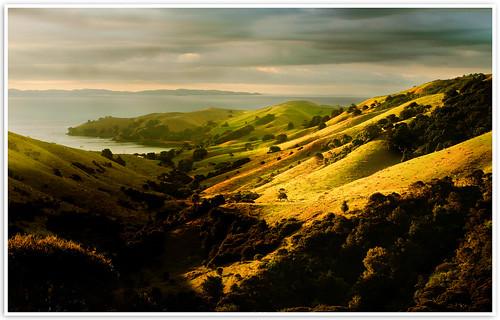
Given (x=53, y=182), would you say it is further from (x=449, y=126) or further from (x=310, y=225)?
(x=449, y=126)

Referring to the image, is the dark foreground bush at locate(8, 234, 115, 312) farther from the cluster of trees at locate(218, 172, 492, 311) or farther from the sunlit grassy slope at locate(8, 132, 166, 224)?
the sunlit grassy slope at locate(8, 132, 166, 224)

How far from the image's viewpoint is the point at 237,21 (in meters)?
27.9

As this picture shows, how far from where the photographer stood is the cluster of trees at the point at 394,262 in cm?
2108

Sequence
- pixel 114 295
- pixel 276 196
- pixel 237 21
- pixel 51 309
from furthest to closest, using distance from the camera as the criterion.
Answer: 1. pixel 276 196
2. pixel 237 21
3. pixel 114 295
4. pixel 51 309

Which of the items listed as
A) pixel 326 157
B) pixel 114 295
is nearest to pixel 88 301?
pixel 114 295

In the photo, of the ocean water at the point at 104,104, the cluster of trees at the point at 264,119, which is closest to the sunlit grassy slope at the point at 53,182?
the ocean water at the point at 104,104

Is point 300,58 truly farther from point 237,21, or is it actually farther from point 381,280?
point 381,280

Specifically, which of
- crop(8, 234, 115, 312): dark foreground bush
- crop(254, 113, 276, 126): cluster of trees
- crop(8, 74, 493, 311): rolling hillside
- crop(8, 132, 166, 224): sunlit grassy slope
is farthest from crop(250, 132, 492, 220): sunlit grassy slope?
crop(254, 113, 276, 126): cluster of trees

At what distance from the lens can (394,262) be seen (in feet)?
72.7

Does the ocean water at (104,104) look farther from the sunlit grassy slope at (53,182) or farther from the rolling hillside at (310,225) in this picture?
the rolling hillside at (310,225)

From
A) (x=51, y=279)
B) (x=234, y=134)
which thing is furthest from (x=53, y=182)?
(x=234, y=134)

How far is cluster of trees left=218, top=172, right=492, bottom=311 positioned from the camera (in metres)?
21.1

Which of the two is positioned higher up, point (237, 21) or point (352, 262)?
point (237, 21)

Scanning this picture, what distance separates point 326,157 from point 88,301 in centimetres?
3661
